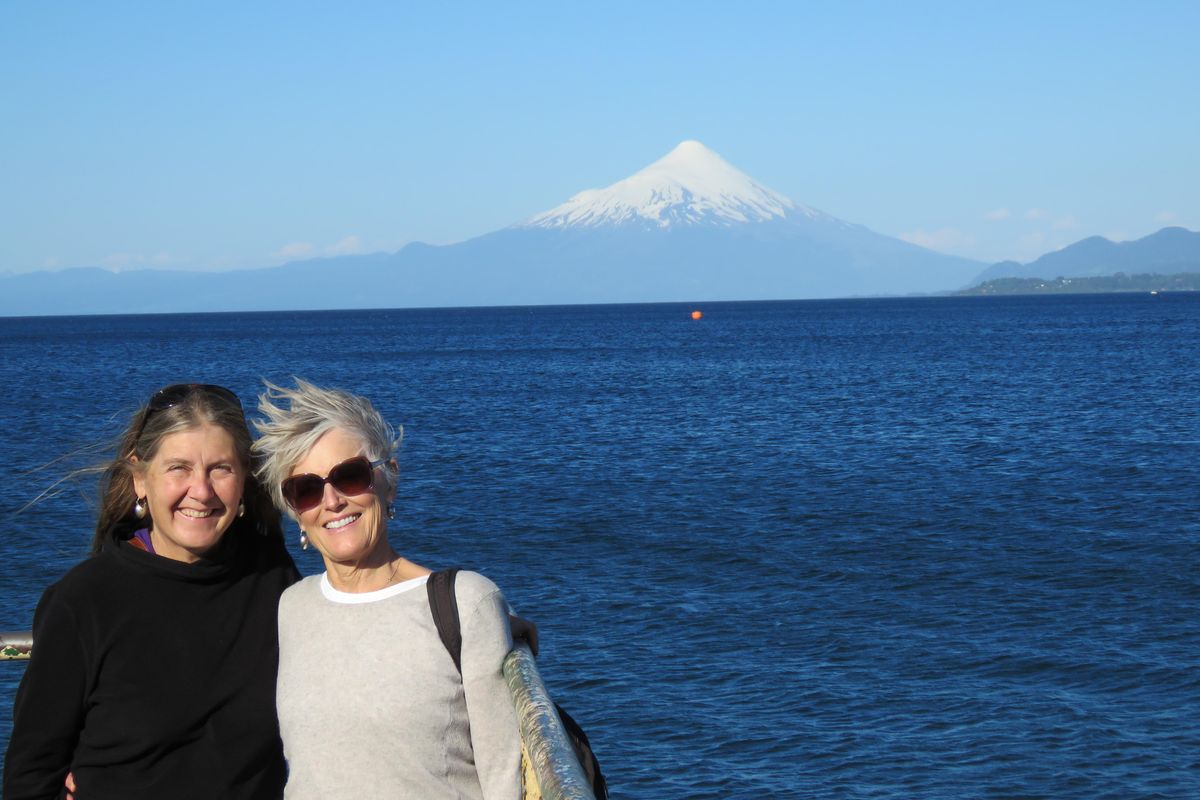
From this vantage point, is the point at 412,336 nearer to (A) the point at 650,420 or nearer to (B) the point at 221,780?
(A) the point at 650,420

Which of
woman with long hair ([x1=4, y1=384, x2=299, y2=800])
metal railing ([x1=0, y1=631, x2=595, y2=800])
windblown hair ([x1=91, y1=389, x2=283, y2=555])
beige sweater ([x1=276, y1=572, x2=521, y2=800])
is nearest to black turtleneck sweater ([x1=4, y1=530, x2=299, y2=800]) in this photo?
woman with long hair ([x1=4, y1=384, x2=299, y2=800])

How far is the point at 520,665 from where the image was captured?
2918mm

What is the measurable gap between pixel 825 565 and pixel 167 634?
66.3 feet

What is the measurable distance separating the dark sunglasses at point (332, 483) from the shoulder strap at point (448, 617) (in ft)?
1.17

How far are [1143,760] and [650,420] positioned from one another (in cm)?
3615

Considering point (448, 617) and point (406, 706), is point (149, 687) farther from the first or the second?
point (448, 617)

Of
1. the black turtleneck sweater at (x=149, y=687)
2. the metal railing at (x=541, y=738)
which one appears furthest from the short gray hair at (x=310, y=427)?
the metal railing at (x=541, y=738)

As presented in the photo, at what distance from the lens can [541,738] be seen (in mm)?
2695

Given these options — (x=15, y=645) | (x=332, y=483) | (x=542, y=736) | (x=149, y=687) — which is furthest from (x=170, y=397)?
(x=542, y=736)

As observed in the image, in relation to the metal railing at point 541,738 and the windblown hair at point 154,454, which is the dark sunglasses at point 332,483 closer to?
the windblown hair at point 154,454

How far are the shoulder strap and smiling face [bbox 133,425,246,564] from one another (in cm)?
71

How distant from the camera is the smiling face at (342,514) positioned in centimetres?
314

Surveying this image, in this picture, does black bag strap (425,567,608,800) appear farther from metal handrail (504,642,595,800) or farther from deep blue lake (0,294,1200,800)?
deep blue lake (0,294,1200,800)

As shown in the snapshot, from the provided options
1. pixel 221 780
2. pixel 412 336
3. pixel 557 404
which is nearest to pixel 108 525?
pixel 221 780
